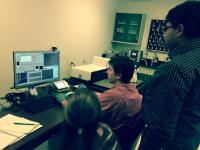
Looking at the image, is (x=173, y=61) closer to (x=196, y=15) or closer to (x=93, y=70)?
(x=196, y=15)

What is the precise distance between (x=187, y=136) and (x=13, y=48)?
1865 mm

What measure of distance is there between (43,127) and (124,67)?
2.86ft

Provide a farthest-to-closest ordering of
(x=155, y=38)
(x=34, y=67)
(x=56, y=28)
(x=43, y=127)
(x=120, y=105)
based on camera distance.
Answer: (x=155, y=38)
(x=56, y=28)
(x=34, y=67)
(x=120, y=105)
(x=43, y=127)

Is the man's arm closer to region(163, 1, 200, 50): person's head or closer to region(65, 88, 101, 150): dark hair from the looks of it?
region(163, 1, 200, 50): person's head

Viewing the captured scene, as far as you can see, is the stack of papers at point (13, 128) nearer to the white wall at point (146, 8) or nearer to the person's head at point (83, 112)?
the person's head at point (83, 112)

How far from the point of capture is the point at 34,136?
57.7 inches

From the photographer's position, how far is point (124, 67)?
1974mm

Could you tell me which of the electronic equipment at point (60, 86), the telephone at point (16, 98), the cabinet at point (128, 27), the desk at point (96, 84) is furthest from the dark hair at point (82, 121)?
the cabinet at point (128, 27)

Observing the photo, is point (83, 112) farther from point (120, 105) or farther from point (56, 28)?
point (56, 28)

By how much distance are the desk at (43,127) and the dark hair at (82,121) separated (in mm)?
503

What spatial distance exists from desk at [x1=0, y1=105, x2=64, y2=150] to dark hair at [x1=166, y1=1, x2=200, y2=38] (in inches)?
44.3

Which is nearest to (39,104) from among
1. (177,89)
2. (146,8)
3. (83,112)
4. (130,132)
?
(130,132)

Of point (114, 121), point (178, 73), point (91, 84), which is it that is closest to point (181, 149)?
point (178, 73)

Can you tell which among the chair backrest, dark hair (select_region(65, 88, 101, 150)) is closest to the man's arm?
dark hair (select_region(65, 88, 101, 150))
